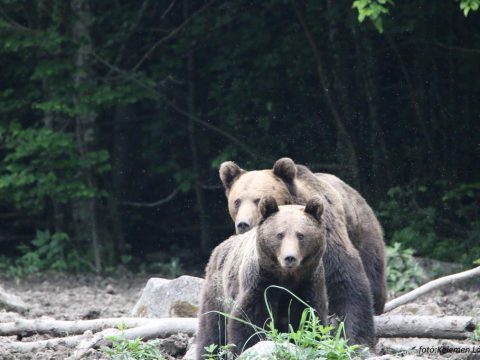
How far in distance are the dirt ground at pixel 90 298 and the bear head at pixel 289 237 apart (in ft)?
3.73

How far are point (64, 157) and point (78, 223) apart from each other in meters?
0.99

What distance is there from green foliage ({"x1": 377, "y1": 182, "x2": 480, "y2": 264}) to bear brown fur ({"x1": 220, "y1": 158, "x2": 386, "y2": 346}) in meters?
4.53

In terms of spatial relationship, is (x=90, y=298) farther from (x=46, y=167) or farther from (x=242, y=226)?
(x=242, y=226)

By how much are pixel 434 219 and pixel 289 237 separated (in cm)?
745

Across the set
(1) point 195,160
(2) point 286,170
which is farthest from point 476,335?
(1) point 195,160

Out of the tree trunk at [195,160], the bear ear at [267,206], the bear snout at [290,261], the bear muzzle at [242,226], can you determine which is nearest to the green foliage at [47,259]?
the tree trunk at [195,160]

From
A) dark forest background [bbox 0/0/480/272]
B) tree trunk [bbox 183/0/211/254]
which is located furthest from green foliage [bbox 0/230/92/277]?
tree trunk [bbox 183/0/211/254]

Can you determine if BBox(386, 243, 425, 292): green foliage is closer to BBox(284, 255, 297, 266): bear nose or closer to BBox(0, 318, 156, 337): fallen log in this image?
BBox(0, 318, 156, 337): fallen log

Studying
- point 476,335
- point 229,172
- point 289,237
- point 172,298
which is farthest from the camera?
point 172,298

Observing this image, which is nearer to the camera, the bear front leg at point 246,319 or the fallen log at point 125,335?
the bear front leg at point 246,319

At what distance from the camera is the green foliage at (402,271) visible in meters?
10.3

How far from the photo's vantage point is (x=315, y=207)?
5.28 metres

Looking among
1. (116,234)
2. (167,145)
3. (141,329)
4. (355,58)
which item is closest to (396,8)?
(355,58)

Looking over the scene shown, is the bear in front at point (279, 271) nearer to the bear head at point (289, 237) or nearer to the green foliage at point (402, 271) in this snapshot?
the bear head at point (289, 237)
